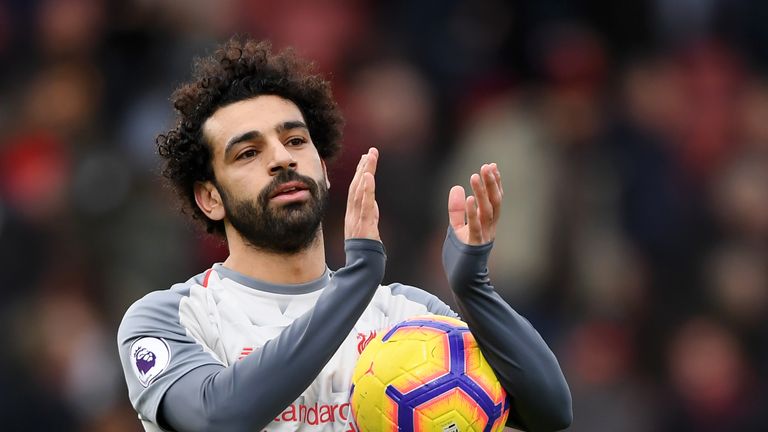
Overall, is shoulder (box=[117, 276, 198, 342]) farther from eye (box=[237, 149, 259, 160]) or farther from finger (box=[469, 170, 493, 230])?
finger (box=[469, 170, 493, 230])

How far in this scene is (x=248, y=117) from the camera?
188 inches

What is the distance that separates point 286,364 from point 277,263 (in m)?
0.80

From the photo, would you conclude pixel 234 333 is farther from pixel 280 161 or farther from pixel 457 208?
pixel 457 208

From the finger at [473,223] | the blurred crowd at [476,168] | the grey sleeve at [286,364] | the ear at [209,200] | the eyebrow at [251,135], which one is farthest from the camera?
the blurred crowd at [476,168]

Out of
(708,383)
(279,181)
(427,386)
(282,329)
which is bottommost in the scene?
(708,383)

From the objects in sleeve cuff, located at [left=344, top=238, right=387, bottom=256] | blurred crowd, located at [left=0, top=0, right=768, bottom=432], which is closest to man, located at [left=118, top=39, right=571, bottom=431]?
sleeve cuff, located at [left=344, top=238, right=387, bottom=256]

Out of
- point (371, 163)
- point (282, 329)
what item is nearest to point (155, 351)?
point (282, 329)

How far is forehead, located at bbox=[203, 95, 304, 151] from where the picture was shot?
473 cm

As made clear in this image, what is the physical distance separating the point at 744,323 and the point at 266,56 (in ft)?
16.0

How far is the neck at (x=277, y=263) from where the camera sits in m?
4.71

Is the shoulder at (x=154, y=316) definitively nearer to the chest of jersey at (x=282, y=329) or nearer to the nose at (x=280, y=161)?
the chest of jersey at (x=282, y=329)

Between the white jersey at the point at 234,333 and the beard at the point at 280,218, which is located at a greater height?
the beard at the point at 280,218

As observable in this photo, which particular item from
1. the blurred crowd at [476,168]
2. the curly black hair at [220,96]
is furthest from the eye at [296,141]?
the blurred crowd at [476,168]

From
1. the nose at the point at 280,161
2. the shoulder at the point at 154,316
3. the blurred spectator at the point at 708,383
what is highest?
the nose at the point at 280,161
